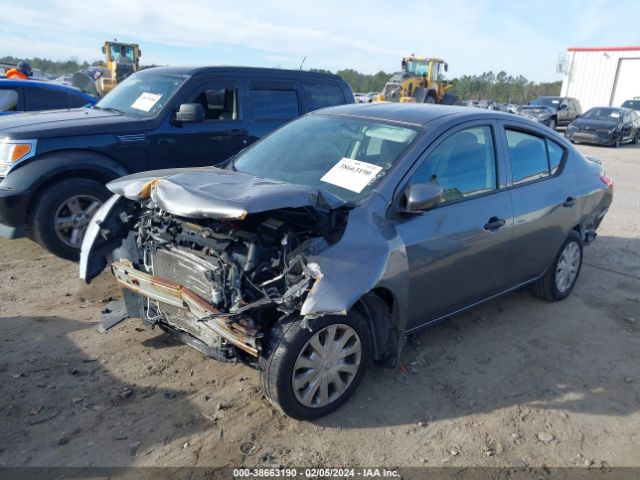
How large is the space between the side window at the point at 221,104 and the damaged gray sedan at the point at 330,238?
231cm

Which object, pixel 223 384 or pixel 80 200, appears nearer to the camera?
pixel 223 384

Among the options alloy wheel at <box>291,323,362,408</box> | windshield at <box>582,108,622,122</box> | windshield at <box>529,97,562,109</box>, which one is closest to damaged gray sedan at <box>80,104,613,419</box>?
alloy wheel at <box>291,323,362,408</box>

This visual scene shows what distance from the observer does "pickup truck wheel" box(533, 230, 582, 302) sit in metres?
4.86

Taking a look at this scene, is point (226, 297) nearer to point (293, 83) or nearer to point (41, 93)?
point (293, 83)

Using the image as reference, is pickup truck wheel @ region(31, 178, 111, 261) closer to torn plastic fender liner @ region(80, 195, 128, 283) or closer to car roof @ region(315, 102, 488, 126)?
torn plastic fender liner @ region(80, 195, 128, 283)

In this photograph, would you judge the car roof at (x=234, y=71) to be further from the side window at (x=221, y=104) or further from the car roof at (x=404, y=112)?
the car roof at (x=404, y=112)

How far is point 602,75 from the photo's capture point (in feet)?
122

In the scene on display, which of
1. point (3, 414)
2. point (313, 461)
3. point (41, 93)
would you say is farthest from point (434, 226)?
point (41, 93)

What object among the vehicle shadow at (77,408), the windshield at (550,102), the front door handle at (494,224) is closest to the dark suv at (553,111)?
the windshield at (550,102)

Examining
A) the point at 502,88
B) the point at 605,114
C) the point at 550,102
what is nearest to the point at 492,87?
the point at 502,88

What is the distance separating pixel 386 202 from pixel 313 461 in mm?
1579

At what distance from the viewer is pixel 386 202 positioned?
326cm

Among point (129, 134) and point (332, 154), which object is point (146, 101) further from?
point (332, 154)

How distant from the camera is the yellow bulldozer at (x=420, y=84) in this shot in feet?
78.1
